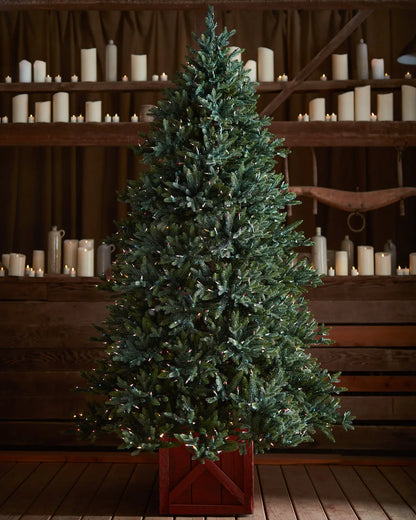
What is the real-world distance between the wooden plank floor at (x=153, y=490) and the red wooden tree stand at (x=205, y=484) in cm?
5

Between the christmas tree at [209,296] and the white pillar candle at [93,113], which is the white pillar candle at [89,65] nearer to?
the white pillar candle at [93,113]

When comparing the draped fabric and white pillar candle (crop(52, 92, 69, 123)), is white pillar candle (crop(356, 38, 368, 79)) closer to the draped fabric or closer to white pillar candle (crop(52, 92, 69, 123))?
the draped fabric

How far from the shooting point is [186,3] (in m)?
3.67

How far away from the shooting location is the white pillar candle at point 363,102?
12.4 feet

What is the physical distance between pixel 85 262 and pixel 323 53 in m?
A: 1.83

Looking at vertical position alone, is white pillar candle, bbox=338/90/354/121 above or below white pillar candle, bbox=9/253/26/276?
above

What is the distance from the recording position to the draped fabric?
4383mm

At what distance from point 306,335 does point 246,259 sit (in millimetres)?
462

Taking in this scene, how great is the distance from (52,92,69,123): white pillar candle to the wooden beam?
3.77 feet

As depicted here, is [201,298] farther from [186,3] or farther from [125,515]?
[186,3]

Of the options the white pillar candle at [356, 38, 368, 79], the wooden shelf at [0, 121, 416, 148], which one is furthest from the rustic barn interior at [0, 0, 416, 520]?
the white pillar candle at [356, 38, 368, 79]

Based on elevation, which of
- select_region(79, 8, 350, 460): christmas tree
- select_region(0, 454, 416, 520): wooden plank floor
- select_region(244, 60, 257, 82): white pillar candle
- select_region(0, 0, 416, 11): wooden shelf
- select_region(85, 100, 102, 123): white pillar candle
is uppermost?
select_region(0, 0, 416, 11): wooden shelf

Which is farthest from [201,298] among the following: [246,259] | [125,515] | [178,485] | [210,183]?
[125,515]

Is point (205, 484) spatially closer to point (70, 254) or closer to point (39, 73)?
point (70, 254)
